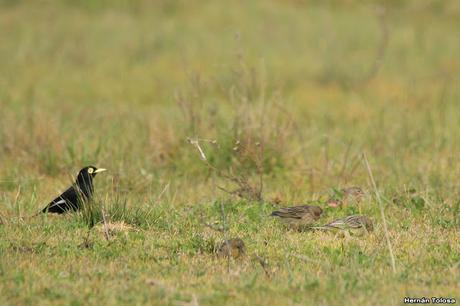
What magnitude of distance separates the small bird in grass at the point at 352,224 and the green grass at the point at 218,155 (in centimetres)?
12

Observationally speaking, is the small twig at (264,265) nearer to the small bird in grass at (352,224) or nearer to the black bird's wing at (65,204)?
the small bird in grass at (352,224)

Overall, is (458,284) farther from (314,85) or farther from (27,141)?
(314,85)

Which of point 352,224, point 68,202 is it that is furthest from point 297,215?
point 68,202

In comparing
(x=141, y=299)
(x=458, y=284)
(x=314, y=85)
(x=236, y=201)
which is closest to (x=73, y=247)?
(x=141, y=299)

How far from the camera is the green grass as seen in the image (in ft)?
16.8

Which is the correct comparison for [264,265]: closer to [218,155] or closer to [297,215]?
[297,215]

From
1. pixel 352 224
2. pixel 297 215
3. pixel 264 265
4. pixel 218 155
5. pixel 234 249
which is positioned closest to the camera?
pixel 264 265

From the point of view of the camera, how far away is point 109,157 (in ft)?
28.8

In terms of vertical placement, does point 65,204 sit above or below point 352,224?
above

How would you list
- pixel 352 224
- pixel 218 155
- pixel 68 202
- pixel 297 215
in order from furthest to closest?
pixel 218 155 → pixel 68 202 → pixel 297 215 → pixel 352 224

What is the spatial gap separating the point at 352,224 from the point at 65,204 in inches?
93.9

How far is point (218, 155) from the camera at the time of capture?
29.1 ft

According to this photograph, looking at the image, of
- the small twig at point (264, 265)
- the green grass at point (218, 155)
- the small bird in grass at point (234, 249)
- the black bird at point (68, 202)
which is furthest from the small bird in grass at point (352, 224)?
the black bird at point (68, 202)

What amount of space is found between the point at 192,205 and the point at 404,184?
1995mm
